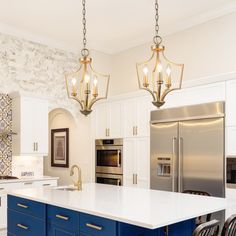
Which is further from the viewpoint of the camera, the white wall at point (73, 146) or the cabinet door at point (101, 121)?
the white wall at point (73, 146)

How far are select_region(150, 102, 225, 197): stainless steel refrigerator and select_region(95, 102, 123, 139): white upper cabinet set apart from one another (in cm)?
89

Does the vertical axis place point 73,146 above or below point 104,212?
above

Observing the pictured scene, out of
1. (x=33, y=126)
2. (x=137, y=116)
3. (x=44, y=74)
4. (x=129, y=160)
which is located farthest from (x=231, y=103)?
(x=44, y=74)

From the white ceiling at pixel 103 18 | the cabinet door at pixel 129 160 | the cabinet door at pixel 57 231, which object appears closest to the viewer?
the cabinet door at pixel 57 231

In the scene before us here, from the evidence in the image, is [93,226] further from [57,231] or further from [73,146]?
[73,146]

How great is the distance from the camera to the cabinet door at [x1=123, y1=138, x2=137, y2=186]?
19.4ft

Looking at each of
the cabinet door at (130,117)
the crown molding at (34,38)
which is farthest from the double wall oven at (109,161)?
the crown molding at (34,38)

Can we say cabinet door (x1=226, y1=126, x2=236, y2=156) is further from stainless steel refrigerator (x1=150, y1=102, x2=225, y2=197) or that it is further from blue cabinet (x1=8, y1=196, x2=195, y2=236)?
blue cabinet (x1=8, y1=196, x2=195, y2=236)

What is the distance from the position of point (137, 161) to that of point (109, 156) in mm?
815

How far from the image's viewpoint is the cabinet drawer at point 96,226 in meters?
2.55

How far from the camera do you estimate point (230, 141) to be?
4.46 metres

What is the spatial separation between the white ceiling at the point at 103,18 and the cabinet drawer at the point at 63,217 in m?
3.34

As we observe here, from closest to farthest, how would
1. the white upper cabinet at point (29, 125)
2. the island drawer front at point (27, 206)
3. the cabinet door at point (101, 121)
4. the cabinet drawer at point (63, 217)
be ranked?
the cabinet drawer at point (63, 217), the island drawer front at point (27, 206), the white upper cabinet at point (29, 125), the cabinet door at point (101, 121)

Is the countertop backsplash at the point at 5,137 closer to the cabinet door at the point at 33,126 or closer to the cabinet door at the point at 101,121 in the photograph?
the cabinet door at the point at 33,126
